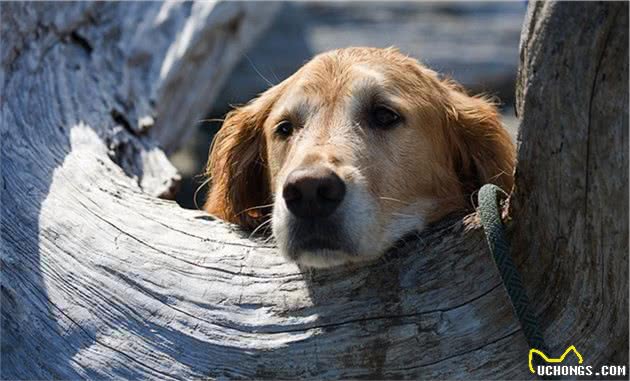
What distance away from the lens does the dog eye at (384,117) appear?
3.92 meters

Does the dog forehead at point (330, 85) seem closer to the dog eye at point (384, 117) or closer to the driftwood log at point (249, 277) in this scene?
the dog eye at point (384, 117)

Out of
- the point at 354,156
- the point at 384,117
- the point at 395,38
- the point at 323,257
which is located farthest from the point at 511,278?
the point at 395,38

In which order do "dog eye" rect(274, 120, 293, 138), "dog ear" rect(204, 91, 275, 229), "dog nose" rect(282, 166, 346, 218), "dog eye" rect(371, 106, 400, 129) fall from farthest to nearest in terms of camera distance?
"dog ear" rect(204, 91, 275, 229) < "dog eye" rect(274, 120, 293, 138) < "dog eye" rect(371, 106, 400, 129) < "dog nose" rect(282, 166, 346, 218)

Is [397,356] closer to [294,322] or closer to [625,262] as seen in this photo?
[294,322]

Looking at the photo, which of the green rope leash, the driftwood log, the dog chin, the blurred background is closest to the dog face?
the dog chin

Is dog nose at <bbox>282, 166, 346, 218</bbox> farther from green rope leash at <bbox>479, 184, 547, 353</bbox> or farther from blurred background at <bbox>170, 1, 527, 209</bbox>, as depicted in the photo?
blurred background at <bbox>170, 1, 527, 209</bbox>

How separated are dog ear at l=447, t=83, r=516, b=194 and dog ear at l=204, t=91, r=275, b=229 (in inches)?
35.0

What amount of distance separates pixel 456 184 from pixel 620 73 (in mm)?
1503

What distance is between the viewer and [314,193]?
327 centimetres

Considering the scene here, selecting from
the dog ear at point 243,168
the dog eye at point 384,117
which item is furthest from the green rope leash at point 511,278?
the dog ear at point 243,168

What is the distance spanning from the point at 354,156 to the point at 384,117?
0.43m

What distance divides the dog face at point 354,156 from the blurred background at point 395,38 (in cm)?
550

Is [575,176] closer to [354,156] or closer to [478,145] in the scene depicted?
[354,156]

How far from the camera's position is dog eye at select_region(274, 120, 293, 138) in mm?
4083
